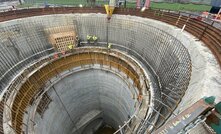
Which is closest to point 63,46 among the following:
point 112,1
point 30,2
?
point 112,1

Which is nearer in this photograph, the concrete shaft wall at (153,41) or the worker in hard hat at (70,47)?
the concrete shaft wall at (153,41)

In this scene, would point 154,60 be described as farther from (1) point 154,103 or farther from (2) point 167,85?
(1) point 154,103

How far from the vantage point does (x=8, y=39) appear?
15.0 m

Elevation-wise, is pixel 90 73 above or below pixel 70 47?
below

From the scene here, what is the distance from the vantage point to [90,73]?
17984 millimetres

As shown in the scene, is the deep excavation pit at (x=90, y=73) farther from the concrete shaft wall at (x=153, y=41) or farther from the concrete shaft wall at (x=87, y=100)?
the concrete shaft wall at (x=153, y=41)

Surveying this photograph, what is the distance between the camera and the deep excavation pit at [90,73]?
1209 cm

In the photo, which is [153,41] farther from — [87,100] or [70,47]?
[87,100]

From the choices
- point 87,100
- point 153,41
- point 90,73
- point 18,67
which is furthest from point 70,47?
point 153,41

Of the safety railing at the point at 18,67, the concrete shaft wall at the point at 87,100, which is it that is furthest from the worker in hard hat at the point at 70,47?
the concrete shaft wall at the point at 87,100

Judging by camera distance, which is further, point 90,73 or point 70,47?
point 90,73

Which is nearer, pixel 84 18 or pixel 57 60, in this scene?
pixel 57 60

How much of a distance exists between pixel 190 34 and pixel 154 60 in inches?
140

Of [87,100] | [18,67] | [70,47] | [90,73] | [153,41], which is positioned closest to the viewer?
[153,41]
